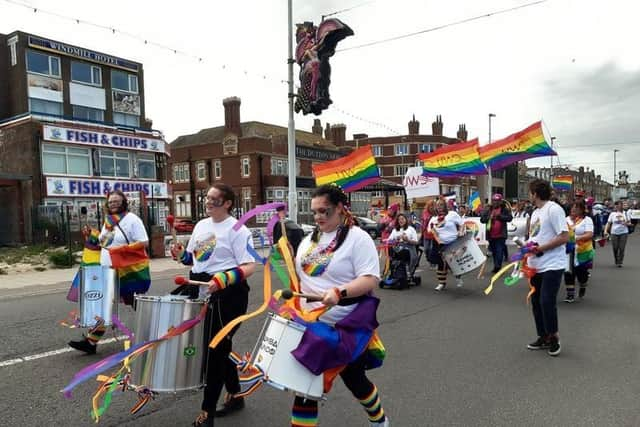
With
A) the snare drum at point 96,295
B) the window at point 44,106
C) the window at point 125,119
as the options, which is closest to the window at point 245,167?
the window at point 125,119

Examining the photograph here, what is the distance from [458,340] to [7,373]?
4.62m

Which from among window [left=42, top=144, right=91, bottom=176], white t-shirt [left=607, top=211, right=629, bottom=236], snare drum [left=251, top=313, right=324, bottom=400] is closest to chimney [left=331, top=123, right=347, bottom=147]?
window [left=42, top=144, right=91, bottom=176]

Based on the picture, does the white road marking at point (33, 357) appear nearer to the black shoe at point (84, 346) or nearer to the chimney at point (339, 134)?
the black shoe at point (84, 346)

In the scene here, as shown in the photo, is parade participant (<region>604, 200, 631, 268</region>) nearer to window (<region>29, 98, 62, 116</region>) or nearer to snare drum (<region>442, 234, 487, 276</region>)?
snare drum (<region>442, 234, 487, 276</region>)

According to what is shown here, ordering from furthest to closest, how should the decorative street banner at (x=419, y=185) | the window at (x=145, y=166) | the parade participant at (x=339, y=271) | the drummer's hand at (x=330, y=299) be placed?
the window at (x=145, y=166), the decorative street banner at (x=419, y=185), the parade participant at (x=339, y=271), the drummer's hand at (x=330, y=299)

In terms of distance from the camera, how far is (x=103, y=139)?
86.7 ft

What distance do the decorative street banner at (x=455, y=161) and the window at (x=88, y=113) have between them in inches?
901

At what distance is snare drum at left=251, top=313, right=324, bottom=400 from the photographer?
2.47 metres

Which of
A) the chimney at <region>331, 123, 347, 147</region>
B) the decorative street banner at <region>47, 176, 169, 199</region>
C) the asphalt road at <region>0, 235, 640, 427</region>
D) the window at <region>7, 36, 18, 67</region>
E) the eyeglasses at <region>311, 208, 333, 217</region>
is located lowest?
the asphalt road at <region>0, 235, 640, 427</region>

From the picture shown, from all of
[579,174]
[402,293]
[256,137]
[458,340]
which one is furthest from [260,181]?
[579,174]

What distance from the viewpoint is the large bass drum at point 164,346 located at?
287 cm

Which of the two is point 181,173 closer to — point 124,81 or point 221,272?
point 124,81

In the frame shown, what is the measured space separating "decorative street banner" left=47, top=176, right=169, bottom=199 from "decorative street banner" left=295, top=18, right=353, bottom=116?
12.3 meters

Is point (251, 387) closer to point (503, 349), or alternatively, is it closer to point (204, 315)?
point (204, 315)
